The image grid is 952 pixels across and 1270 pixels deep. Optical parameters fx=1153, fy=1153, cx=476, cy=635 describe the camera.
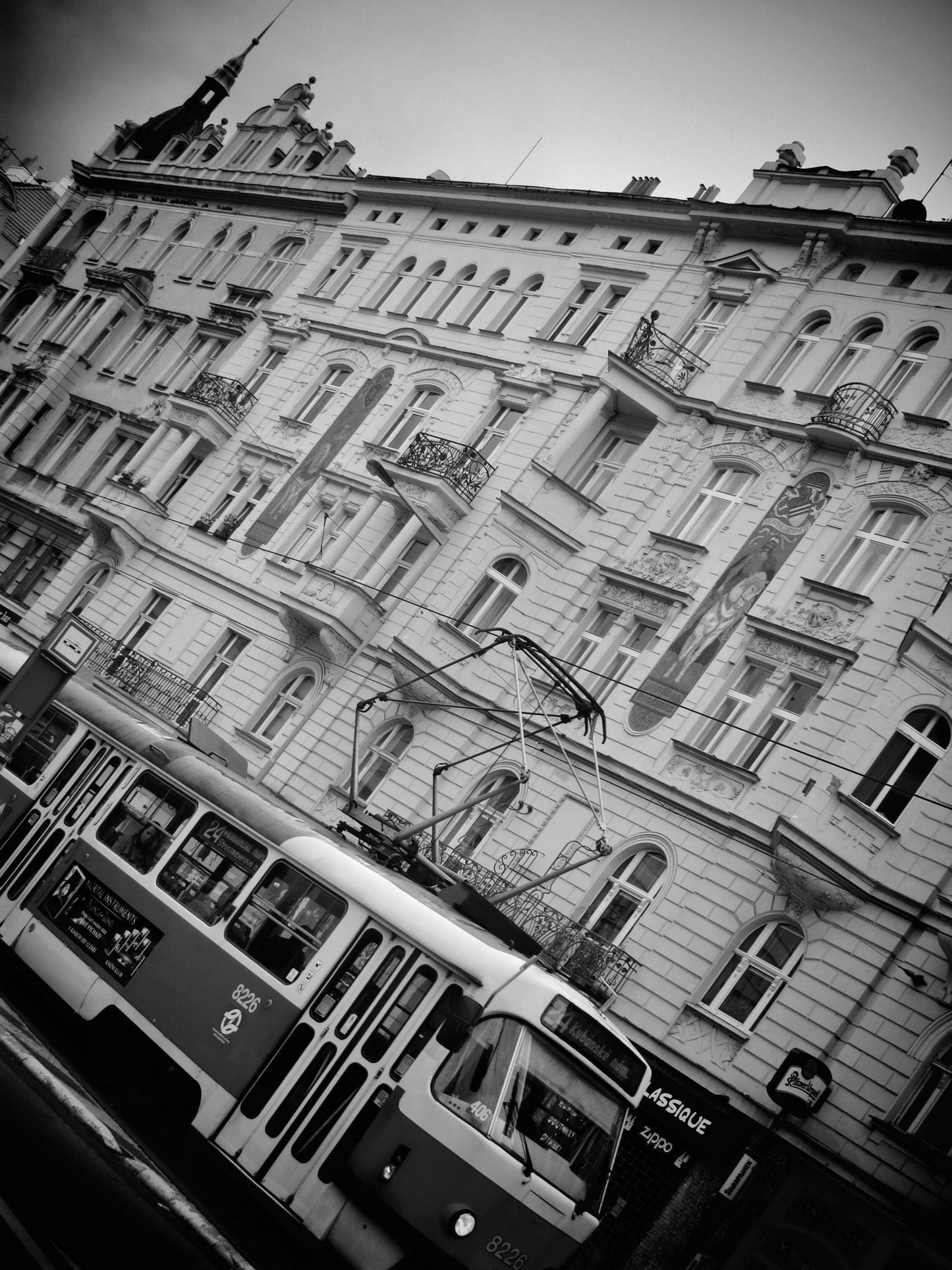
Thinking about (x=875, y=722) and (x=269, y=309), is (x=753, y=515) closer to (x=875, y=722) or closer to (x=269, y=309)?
→ (x=875, y=722)

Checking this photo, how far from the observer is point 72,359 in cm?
3869

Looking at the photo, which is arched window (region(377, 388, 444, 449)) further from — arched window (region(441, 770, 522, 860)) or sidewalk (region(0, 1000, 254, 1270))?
sidewalk (region(0, 1000, 254, 1270))

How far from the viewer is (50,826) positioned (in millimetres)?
14625

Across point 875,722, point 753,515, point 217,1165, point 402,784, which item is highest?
point 753,515

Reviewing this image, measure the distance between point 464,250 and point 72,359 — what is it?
15318 mm

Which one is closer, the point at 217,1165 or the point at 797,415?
the point at 217,1165

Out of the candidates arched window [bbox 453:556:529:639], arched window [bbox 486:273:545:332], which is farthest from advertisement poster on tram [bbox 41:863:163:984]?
arched window [bbox 486:273:545:332]

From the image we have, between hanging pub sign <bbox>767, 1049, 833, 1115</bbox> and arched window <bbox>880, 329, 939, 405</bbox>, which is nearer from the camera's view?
hanging pub sign <bbox>767, 1049, 833, 1115</bbox>

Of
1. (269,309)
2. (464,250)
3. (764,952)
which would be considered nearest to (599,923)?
(764,952)

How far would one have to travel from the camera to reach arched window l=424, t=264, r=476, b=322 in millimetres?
30516

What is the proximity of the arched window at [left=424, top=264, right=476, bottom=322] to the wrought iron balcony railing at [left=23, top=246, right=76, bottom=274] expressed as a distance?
19302 mm

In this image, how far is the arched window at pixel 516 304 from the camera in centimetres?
2902

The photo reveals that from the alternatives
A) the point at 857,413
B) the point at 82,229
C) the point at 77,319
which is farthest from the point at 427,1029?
the point at 82,229

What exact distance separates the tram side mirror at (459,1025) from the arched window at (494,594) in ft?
46.7
